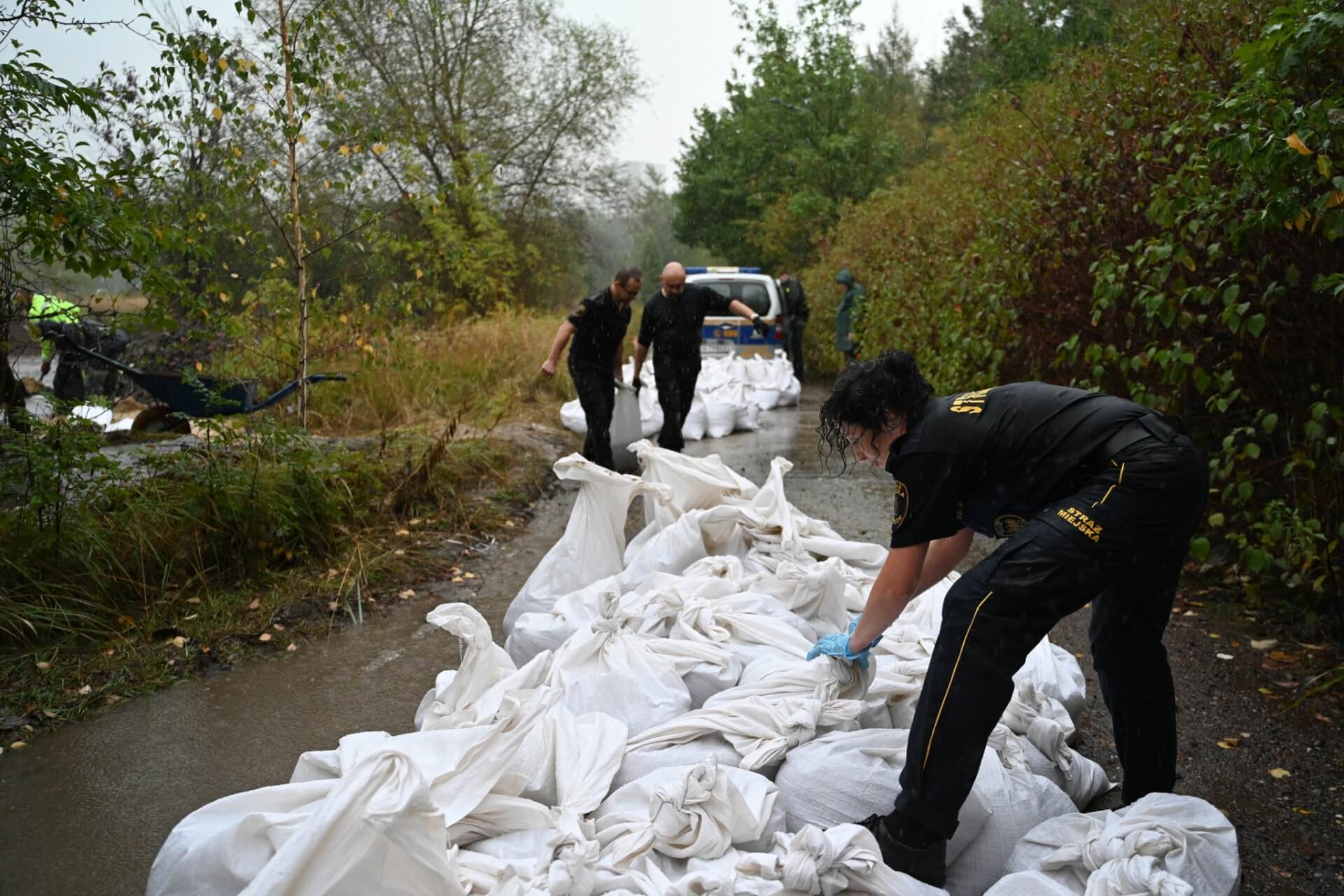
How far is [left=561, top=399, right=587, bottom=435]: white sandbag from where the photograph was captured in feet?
29.4

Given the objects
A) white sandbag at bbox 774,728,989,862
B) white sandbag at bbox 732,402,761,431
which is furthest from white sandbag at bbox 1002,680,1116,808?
white sandbag at bbox 732,402,761,431

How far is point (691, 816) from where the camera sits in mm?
2252

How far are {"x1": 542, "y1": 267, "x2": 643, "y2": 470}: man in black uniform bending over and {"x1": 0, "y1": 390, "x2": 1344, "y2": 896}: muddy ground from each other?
7.09 ft

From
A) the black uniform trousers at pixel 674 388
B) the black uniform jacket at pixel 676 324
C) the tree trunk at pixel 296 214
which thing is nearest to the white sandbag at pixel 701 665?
the tree trunk at pixel 296 214

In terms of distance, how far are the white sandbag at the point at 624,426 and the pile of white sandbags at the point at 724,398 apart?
0.23 feet

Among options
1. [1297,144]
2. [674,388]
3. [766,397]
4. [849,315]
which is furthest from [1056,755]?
[849,315]

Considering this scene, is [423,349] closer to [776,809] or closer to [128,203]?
[128,203]

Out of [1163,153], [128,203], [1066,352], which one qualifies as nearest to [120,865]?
[128,203]

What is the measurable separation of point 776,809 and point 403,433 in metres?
5.03

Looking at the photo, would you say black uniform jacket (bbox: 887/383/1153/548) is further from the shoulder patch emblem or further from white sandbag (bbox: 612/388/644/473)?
white sandbag (bbox: 612/388/644/473)

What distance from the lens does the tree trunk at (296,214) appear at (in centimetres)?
583

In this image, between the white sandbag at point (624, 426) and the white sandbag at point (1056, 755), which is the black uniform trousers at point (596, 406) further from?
the white sandbag at point (1056, 755)

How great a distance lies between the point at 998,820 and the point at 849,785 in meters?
0.36

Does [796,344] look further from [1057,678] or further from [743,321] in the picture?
[1057,678]
